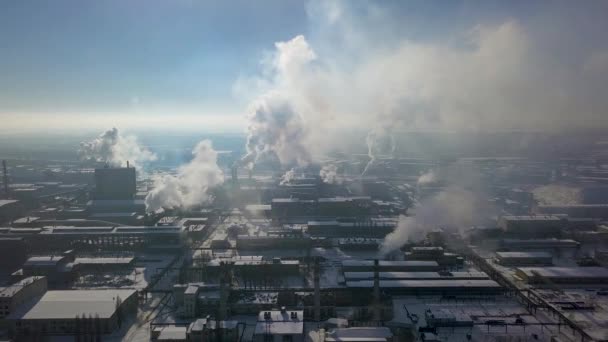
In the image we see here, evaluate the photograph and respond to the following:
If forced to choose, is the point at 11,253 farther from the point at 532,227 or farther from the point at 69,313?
the point at 532,227

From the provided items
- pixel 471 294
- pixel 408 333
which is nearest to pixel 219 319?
pixel 408 333

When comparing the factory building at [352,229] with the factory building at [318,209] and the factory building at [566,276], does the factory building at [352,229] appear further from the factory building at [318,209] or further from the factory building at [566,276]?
the factory building at [566,276]

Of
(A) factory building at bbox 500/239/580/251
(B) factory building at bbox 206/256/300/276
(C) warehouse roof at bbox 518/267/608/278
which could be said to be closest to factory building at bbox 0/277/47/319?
(B) factory building at bbox 206/256/300/276

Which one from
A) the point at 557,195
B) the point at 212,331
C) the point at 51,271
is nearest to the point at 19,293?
the point at 51,271

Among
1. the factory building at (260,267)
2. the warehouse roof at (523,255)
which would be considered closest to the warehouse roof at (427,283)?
the factory building at (260,267)

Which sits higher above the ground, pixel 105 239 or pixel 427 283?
→ pixel 105 239

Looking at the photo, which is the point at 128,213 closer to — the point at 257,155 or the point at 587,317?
the point at 257,155

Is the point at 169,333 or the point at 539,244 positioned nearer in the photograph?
the point at 169,333
